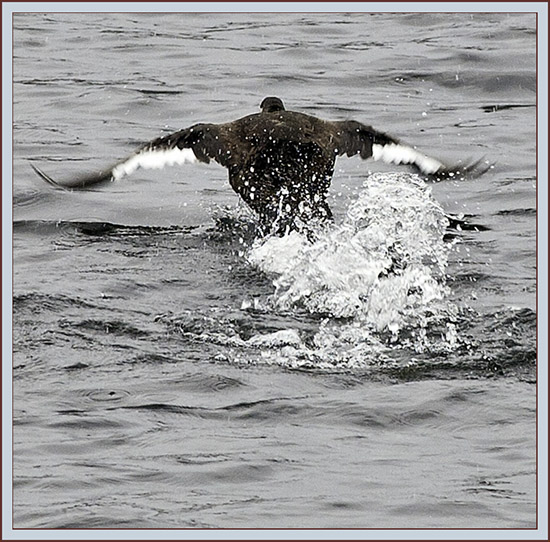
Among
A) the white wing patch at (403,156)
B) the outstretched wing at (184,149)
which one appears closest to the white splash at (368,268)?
the white wing patch at (403,156)

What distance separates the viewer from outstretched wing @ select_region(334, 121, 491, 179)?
9.54 meters

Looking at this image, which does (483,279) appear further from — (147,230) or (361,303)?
(147,230)

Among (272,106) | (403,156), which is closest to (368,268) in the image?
(403,156)

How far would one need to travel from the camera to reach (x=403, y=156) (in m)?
9.61

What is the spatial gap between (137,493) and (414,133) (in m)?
7.67

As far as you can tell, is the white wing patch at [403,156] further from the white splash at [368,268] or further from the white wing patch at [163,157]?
the white wing patch at [163,157]

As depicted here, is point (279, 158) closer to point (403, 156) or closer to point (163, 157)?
point (163, 157)

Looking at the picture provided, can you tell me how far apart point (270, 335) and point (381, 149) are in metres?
3.04

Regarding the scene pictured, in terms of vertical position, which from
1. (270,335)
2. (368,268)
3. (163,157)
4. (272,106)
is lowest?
(270,335)

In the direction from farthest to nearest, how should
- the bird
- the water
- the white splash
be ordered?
the bird, the white splash, the water

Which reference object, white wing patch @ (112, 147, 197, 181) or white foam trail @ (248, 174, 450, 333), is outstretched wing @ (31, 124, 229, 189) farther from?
white foam trail @ (248, 174, 450, 333)

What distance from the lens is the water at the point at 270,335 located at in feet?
17.7

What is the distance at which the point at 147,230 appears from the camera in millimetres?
9492

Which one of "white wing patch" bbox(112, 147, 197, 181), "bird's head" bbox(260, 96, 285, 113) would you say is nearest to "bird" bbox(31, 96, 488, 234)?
"white wing patch" bbox(112, 147, 197, 181)
